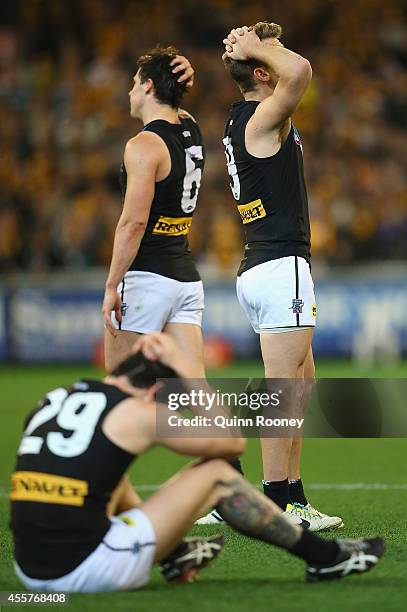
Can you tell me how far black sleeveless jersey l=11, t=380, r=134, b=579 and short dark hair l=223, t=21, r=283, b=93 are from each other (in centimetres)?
240

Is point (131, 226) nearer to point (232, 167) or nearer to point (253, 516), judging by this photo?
point (232, 167)

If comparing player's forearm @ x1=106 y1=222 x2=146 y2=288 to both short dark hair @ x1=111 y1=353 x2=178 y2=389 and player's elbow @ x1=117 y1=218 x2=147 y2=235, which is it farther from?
short dark hair @ x1=111 y1=353 x2=178 y2=389

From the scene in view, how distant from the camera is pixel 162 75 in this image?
20.2ft

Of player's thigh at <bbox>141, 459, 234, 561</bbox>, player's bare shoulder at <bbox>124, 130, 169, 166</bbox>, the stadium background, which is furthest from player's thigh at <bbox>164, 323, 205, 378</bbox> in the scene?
the stadium background

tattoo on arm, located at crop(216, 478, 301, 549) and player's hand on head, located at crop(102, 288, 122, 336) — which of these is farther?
player's hand on head, located at crop(102, 288, 122, 336)

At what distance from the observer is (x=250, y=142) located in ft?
20.1

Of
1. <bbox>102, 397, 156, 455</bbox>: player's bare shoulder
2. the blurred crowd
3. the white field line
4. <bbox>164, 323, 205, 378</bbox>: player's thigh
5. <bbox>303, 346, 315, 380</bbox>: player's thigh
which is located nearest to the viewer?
<bbox>102, 397, 156, 455</bbox>: player's bare shoulder

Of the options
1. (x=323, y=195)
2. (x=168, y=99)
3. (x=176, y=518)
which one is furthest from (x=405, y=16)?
(x=176, y=518)

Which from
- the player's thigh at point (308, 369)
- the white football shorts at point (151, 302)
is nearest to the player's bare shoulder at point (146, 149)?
the white football shorts at point (151, 302)

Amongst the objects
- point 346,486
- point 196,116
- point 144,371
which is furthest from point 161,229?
point 196,116

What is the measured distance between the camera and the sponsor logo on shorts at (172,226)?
20.5 ft

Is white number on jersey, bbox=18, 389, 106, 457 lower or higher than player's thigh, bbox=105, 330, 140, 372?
lower

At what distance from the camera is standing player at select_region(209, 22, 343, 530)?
6.04 metres

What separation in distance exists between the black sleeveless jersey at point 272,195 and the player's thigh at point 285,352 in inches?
16.5
